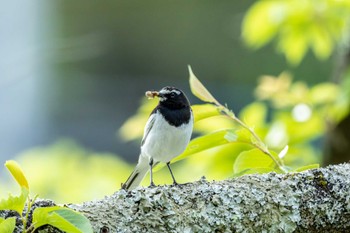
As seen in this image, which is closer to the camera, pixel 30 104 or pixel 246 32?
pixel 246 32

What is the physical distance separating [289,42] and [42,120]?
7.09 metres

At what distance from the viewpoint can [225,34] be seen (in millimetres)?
12242

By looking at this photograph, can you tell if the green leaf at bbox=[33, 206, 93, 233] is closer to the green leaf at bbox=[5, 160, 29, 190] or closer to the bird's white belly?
the green leaf at bbox=[5, 160, 29, 190]

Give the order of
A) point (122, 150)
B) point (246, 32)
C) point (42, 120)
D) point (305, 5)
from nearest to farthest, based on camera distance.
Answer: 1. point (305, 5)
2. point (246, 32)
3. point (122, 150)
4. point (42, 120)

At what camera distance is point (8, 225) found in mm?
1296

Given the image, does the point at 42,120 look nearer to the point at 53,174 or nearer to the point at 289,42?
the point at 53,174

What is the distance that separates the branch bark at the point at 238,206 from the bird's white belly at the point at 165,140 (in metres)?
0.87

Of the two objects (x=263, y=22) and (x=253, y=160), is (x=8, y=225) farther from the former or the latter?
(x=263, y=22)

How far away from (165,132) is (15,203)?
4.42ft

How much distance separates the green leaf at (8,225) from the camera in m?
1.29

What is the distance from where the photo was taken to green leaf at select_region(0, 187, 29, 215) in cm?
133

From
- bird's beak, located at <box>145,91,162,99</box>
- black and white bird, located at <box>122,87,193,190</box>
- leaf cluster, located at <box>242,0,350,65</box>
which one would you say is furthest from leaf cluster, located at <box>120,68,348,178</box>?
leaf cluster, located at <box>242,0,350,65</box>

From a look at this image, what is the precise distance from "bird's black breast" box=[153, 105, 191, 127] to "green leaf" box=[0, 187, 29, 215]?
52.7 inches

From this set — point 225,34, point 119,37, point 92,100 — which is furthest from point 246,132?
point 119,37
